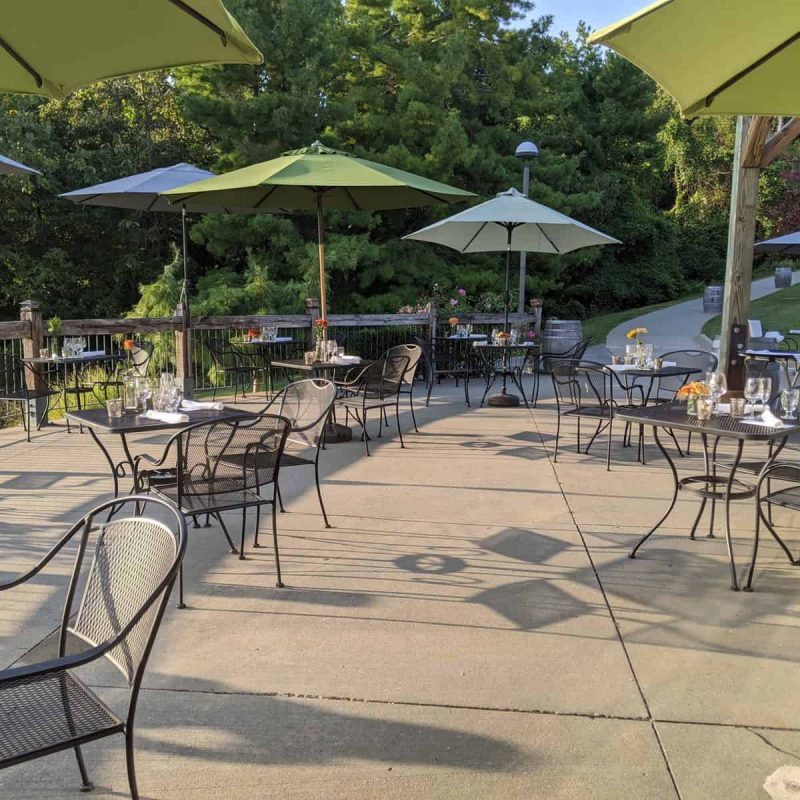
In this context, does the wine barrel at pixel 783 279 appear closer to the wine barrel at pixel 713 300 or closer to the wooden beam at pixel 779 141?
the wine barrel at pixel 713 300

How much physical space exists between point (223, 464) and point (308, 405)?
132 cm

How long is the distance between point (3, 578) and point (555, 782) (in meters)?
2.86

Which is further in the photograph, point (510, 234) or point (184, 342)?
point (510, 234)

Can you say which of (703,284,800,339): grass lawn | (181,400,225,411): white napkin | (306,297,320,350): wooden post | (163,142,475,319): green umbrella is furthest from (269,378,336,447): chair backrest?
(703,284,800,339): grass lawn

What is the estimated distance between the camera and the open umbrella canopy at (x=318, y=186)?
253 inches

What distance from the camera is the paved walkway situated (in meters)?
16.4

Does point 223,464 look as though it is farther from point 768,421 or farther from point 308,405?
point 768,421

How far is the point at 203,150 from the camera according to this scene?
19016 millimetres

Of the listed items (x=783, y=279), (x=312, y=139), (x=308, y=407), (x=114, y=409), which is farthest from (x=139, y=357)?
(x=783, y=279)

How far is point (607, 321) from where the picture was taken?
75.5 feet

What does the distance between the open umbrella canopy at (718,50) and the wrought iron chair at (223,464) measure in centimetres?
223

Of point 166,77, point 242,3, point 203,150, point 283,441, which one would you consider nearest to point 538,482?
point 283,441

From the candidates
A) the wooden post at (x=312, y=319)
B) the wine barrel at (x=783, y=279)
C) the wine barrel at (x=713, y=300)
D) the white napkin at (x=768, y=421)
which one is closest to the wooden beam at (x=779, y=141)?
the white napkin at (x=768, y=421)

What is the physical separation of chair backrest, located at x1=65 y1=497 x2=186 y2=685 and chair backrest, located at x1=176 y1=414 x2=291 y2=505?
1123 millimetres
